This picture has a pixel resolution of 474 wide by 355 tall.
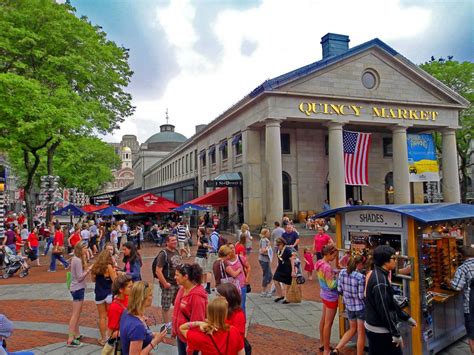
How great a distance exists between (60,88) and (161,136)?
7853cm

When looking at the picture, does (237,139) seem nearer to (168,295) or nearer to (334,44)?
(334,44)

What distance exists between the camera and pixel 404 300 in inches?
215

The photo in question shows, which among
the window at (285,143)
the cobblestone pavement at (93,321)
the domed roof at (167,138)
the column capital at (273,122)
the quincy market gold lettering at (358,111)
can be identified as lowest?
the cobblestone pavement at (93,321)

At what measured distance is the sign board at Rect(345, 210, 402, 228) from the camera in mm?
6055

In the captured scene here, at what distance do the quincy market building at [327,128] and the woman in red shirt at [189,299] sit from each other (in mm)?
21052

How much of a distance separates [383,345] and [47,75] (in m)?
21.1

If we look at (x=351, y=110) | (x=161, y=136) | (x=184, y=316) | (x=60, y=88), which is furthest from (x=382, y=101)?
(x=161, y=136)

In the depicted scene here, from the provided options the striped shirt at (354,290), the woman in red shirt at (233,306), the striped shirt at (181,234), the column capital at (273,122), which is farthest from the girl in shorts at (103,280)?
the column capital at (273,122)

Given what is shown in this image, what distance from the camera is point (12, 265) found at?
14.1 m

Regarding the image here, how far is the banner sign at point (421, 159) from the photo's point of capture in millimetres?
29406

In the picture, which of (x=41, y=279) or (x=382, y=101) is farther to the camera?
(x=382, y=101)

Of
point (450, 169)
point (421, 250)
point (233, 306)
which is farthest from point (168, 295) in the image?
point (450, 169)

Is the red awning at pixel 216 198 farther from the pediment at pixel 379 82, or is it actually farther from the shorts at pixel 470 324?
the shorts at pixel 470 324

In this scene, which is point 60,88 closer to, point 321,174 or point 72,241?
point 72,241
